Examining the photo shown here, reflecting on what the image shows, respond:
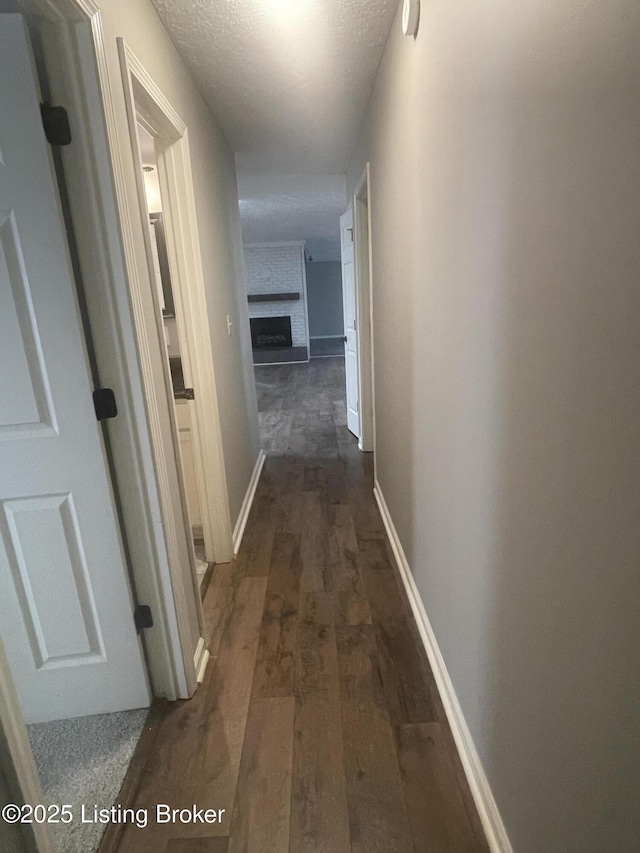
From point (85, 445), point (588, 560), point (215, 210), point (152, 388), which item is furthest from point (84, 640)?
point (215, 210)

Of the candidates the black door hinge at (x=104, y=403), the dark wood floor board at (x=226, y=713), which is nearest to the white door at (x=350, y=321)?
the dark wood floor board at (x=226, y=713)

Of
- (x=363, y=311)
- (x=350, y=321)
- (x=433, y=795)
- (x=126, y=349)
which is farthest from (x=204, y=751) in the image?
(x=350, y=321)

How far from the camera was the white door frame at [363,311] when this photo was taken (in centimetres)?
348

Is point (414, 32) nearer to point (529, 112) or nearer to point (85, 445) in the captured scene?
point (529, 112)

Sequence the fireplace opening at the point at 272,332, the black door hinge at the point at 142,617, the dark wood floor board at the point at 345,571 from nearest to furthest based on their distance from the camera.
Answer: the black door hinge at the point at 142,617 → the dark wood floor board at the point at 345,571 → the fireplace opening at the point at 272,332

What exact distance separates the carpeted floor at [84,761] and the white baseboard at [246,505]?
1.08 metres

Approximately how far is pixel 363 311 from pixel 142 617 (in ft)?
9.24

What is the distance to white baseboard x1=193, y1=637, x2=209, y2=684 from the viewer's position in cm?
172

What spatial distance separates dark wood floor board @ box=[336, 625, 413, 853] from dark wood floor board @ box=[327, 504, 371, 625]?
18cm

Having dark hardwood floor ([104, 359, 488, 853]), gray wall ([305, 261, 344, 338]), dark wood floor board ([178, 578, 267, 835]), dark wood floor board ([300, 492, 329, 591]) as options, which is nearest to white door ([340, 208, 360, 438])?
dark wood floor board ([300, 492, 329, 591])

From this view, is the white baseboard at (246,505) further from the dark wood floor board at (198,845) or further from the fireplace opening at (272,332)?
the fireplace opening at (272,332)

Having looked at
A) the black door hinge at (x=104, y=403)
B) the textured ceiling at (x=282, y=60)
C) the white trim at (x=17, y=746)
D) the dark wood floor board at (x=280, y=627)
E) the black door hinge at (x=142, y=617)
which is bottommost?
the dark wood floor board at (x=280, y=627)

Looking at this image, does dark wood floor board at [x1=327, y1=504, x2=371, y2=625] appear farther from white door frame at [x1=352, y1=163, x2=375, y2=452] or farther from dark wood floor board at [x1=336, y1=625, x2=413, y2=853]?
white door frame at [x1=352, y1=163, x2=375, y2=452]

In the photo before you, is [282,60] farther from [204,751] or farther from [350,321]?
[204,751]
